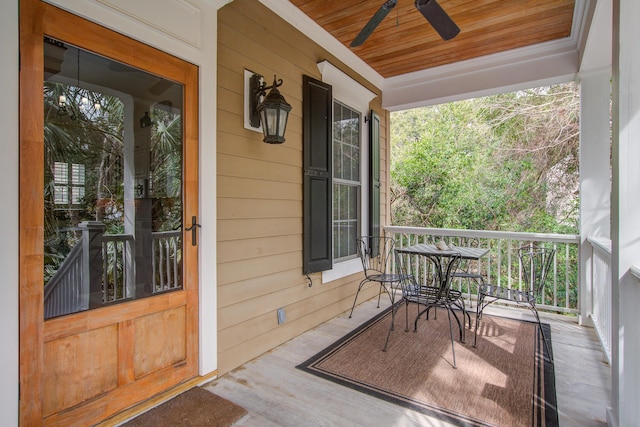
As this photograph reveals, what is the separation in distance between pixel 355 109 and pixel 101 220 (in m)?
3.23

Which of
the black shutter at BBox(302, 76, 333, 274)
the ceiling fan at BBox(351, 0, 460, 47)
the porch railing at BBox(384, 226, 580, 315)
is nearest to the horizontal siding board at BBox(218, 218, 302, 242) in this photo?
the black shutter at BBox(302, 76, 333, 274)

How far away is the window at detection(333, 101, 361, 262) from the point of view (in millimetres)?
3926

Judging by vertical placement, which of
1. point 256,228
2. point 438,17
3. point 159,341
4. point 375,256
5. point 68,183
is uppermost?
point 438,17

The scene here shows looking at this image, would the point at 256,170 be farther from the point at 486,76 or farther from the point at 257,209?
the point at 486,76

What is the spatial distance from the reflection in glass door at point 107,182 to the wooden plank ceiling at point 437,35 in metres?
1.81

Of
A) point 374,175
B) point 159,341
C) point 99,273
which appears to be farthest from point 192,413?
point 374,175

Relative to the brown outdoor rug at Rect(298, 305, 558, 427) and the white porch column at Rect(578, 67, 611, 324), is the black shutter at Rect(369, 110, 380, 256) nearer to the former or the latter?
the brown outdoor rug at Rect(298, 305, 558, 427)

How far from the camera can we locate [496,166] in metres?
7.11

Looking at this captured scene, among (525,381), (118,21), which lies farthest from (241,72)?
(525,381)

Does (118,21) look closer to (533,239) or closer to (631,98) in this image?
(631,98)

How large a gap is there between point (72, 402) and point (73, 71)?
169 cm

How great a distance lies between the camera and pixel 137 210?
6.64 ft

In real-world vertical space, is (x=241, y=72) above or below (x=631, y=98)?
above

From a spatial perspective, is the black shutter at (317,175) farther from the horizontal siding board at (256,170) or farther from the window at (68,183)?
the window at (68,183)
